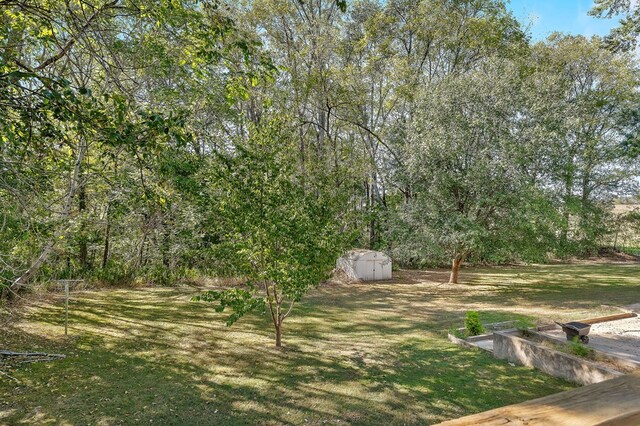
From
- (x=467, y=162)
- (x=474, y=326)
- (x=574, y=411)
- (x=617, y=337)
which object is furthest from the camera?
(x=467, y=162)

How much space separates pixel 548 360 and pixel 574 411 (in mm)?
5399

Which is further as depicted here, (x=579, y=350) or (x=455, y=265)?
(x=455, y=265)

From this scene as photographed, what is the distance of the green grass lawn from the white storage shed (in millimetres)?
3897

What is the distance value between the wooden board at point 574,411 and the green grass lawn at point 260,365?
11.3 feet

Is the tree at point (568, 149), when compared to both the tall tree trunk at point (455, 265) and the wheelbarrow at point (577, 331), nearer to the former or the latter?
the tall tree trunk at point (455, 265)

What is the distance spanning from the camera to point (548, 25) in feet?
64.5

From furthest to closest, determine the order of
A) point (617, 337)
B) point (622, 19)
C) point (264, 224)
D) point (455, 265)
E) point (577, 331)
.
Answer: point (455, 265), point (622, 19), point (617, 337), point (264, 224), point (577, 331)

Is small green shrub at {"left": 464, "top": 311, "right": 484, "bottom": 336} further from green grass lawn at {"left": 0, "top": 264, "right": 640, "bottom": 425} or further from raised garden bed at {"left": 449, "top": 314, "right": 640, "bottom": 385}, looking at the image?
green grass lawn at {"left": 0, "top": 264, "right": 640, "bottom": 425}

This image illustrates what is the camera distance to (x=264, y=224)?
598 cm

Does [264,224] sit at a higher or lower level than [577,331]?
higher

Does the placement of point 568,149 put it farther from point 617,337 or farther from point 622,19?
point 617,337

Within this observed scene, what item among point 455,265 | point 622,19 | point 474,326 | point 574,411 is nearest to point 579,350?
point 474,326

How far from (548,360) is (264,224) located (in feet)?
15.1

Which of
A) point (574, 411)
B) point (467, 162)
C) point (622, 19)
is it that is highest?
point (622, 19)
